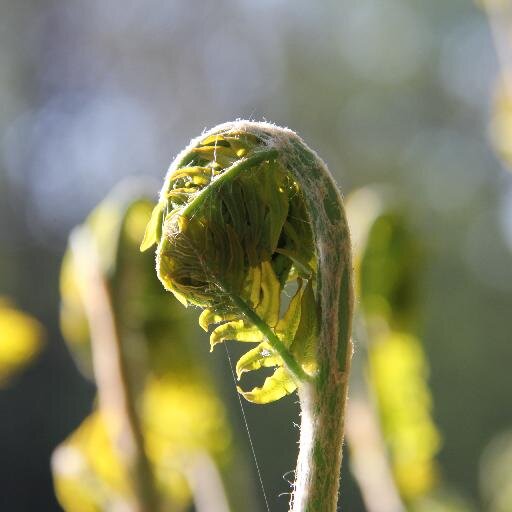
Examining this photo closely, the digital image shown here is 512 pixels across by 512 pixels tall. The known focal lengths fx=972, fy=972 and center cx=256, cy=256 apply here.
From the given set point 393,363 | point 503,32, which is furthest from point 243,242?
point 503,32

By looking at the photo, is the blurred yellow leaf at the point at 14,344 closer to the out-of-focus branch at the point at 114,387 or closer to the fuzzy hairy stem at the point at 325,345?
the out-of-focus branch at the point at 114,387

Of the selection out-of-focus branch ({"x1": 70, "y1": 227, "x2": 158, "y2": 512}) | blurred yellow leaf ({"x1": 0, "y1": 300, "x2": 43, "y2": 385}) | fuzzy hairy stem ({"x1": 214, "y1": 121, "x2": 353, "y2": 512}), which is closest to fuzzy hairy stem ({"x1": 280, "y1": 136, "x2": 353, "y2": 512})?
fuzzy hairy stem ({"x1": 214, "y1": 121, "x2": 353, "y2": 512})

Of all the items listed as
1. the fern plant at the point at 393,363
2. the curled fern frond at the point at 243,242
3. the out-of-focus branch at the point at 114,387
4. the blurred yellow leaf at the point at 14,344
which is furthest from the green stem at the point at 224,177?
the blurred yellow leaf at the point at 14,344

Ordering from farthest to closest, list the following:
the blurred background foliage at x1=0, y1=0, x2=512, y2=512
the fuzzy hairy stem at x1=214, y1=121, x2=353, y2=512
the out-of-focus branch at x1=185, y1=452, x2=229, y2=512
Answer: the blurred background foliage at x1=0, y1=0, x2=512, y2=512
the out-of-focus branch at x1=185, y1=452, x2=229, y2=512
the fuzzy hairy stem at x1=214, y1=121, x2=353, y2=512

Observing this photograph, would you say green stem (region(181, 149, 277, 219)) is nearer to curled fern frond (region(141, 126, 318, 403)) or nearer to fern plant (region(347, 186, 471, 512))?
curled fern frond (region(141, 126, 318, 403))

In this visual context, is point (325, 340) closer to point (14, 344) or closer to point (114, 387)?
point (114, 387)
